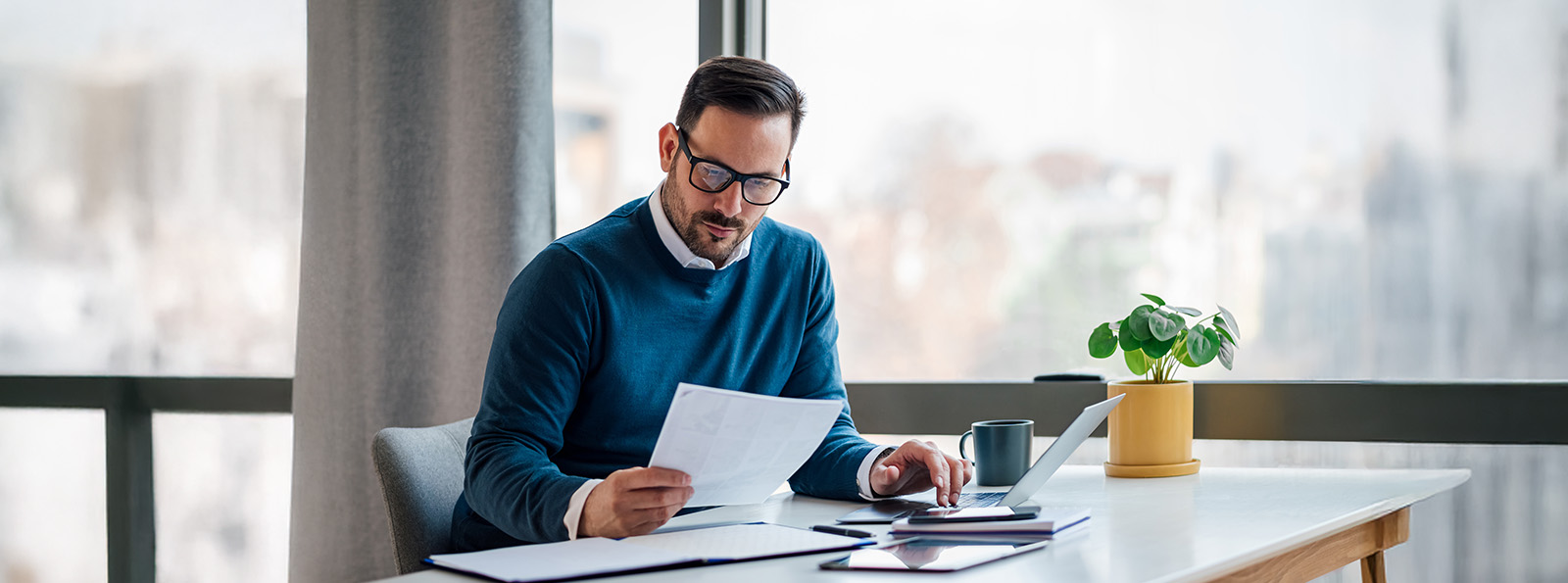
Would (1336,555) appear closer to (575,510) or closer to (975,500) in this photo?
(975,500)

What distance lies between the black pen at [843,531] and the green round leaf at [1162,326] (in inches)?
27.1

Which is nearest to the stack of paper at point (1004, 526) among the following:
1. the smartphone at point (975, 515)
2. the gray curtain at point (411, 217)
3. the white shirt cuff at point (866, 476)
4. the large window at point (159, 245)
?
the smartphone at point (975, 515)

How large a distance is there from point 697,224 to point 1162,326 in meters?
0.73

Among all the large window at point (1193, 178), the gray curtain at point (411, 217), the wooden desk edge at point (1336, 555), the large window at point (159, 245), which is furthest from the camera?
the large window at point (159, 245)

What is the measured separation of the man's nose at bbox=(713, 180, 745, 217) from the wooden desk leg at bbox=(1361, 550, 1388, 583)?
1.05 m

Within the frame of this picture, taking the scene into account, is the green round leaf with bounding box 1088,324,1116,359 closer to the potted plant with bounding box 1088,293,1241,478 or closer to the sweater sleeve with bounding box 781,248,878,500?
the potted plant with bounding box 1088,293,1241,478

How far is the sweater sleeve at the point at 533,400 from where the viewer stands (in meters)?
1.37

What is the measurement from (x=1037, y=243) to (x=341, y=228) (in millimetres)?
1460

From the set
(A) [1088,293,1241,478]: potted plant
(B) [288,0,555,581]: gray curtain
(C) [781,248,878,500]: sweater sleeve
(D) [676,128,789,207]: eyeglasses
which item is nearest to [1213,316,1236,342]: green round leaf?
(A) [1088,293,1241,478]: potted plant

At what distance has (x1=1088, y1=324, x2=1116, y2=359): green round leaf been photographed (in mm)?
1879

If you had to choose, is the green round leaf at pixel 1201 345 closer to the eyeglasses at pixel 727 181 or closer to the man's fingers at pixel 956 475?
the man's fingers at pixel 956 475

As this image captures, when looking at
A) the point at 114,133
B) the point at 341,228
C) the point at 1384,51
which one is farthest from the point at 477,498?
the point at 114,133

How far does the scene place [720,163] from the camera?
1.65 metres

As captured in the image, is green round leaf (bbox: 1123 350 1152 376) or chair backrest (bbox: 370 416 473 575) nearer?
chair backrest (bbox: 370 416 473 575)
